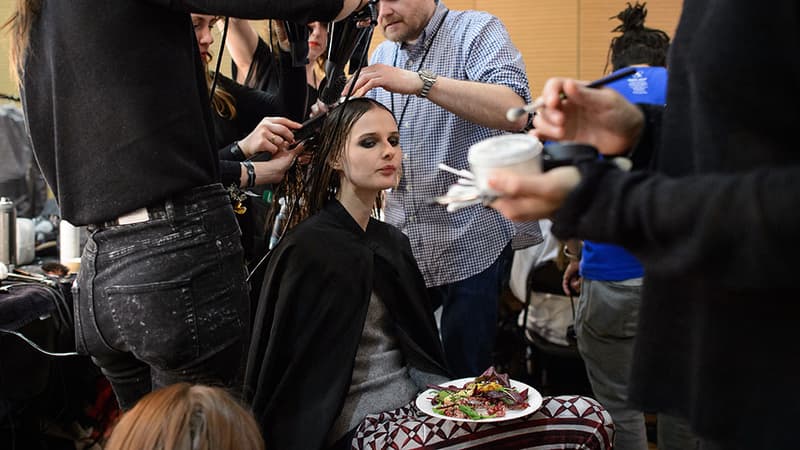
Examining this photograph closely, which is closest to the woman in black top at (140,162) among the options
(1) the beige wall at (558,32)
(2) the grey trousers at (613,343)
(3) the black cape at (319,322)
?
(3) the black cape at (319,322)

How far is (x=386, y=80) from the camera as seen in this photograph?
201cm

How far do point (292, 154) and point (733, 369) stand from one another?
4.85 feet

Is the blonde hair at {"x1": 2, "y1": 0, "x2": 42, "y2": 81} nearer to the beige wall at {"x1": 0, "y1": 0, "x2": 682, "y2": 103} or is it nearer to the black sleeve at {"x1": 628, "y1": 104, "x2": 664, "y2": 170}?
the black sleeve at {"x1": 628, "y1": 104, "x2": 664, "y2": 170}

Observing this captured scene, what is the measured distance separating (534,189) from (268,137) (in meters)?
1.26

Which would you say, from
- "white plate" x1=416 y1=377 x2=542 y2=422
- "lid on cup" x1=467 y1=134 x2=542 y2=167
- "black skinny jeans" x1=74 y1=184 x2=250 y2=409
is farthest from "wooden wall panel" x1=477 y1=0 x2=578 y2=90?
"lid on cup" x1=467 y1=134 x2=542 y2=167

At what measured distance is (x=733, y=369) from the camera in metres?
0.78

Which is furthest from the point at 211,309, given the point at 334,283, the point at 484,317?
the point at 484,317

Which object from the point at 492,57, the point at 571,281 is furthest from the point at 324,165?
the point at 571,281

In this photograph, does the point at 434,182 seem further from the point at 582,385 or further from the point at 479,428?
the point at 582,385

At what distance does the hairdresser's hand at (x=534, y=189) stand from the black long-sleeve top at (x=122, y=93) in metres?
0.68

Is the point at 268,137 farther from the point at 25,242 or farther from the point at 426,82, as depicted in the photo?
the point at 25,242

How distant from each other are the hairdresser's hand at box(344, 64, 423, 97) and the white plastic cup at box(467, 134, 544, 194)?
1.13 metres

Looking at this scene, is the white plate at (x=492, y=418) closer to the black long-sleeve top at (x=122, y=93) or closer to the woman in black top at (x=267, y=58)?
the black long-sleeve top at (x=122, y=93)

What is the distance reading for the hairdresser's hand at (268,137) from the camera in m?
1.98
